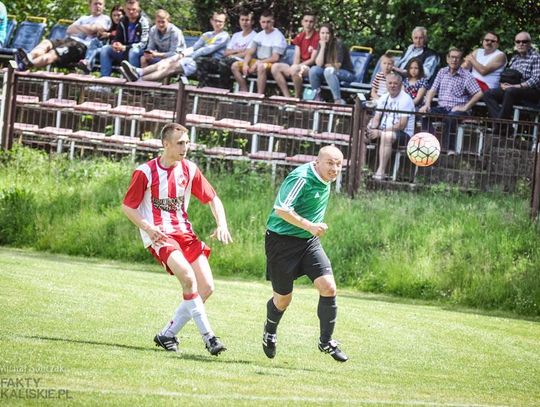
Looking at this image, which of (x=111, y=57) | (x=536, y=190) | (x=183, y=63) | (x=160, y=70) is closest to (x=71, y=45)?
(x=111, y=57)

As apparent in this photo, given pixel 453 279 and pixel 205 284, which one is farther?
pixel 453 279

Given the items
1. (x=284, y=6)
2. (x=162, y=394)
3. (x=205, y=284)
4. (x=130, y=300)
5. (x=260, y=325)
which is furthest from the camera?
Result: (x=284, y=6)

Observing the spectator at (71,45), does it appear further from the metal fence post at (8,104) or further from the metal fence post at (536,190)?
the metal fence post at (536,190)

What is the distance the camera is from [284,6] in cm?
2755

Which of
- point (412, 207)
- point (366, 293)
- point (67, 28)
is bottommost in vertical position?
point (366, 293)

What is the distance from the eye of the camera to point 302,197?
972 cm

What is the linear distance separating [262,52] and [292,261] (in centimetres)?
1225

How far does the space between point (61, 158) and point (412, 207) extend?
6418 mm

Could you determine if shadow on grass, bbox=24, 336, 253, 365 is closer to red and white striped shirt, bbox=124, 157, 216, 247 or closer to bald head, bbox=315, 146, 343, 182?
red and white striped shirt, bbox=124, 157, 216, 247

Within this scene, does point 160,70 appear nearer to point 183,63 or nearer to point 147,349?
point 183,63

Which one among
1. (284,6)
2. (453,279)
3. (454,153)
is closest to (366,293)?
(453,279)

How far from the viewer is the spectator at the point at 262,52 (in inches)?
839

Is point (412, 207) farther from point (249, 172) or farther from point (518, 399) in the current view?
point (518, 399)

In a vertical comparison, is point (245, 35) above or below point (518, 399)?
above
